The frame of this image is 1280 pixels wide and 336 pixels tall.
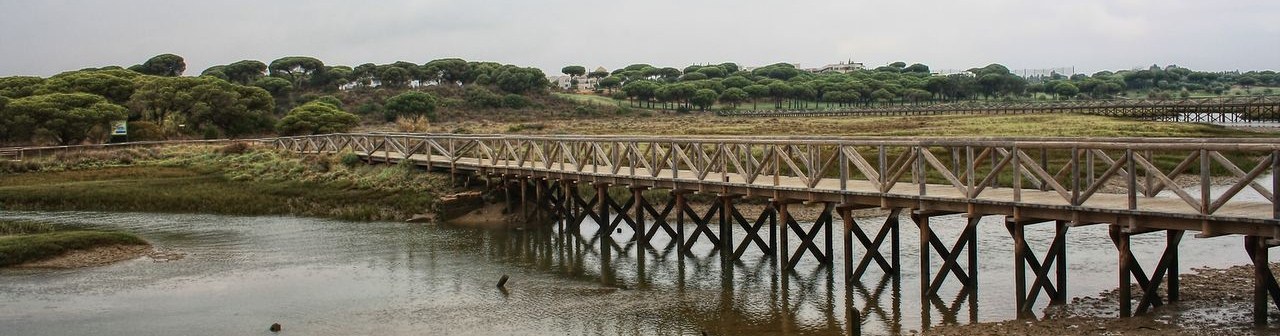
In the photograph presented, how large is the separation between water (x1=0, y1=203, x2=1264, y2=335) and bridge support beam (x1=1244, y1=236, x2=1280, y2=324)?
389cm

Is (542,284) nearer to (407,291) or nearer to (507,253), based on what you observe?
(407,291)

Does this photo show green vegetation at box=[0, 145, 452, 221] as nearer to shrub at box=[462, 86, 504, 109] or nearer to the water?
the water

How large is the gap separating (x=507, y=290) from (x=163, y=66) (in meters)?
112

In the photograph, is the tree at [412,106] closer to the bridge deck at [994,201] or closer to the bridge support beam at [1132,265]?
the bridge deck at [994,201]

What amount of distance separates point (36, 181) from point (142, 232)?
14.5 meters

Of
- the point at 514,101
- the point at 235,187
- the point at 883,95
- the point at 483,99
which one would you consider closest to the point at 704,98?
the point at 514,101

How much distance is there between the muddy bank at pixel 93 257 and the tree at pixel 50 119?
108 feet

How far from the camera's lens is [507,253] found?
100ft

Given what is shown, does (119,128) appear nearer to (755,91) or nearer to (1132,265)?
(1132,265)

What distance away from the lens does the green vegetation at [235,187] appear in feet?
130

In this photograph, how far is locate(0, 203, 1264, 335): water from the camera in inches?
834

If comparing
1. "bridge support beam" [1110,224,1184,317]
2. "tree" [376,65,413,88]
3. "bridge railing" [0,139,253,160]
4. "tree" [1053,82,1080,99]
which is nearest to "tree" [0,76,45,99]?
"bridge railing" [0,139,253,160]

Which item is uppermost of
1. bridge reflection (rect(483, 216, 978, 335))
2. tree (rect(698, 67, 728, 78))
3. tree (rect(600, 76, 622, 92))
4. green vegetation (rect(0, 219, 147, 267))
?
tree (rect(698, 67, 728, 78))

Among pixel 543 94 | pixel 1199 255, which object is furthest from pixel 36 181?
pixel 543 94
